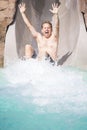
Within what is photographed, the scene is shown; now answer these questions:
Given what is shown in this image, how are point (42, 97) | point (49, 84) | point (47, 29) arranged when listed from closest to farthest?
point (42, 97) → point (49, 84) → point (47, 29)

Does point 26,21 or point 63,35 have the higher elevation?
point 26,21

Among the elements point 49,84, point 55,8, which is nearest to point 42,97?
point 49,84

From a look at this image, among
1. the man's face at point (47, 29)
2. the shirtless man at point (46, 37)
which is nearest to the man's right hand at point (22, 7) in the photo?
the shirtless man at point (46, 37)

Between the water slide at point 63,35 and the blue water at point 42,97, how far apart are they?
0.11 metres

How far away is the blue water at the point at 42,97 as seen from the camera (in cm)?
207

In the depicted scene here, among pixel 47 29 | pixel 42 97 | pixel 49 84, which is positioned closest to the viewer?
pixel 42 97

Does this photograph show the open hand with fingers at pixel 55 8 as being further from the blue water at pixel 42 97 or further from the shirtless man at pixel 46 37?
the blue water at pixel 42 97

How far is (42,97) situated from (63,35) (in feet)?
2.24

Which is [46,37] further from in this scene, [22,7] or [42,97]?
[42,97]

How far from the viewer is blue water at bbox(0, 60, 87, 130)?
2074 mm

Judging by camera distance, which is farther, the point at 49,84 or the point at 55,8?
the point at 55,8

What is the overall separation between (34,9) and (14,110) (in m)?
1.03

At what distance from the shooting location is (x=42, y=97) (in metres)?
2.29

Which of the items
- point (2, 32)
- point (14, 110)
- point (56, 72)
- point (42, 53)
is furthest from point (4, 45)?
point (14, 110)
